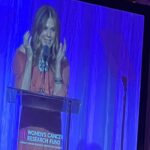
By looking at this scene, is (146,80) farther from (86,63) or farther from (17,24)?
(17,24)

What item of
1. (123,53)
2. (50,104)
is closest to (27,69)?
(50,104)

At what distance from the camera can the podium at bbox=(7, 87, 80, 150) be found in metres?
2.27

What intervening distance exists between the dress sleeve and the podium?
0.04 metres

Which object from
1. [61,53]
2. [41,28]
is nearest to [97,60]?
[61,53]

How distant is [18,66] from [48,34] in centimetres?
22

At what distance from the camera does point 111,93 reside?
2471 millimetres

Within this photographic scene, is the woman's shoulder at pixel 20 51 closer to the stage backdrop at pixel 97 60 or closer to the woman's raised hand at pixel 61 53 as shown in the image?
the stage backdrop at pixel 97 60

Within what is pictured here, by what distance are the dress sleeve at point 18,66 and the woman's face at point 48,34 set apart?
13cm

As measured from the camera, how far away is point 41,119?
2326 millimetres

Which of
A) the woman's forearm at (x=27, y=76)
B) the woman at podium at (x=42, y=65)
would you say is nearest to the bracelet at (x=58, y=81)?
the woman at podium at (x=42, y=65)

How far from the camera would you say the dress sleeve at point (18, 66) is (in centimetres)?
228

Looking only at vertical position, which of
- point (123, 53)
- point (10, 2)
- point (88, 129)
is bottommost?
point (88, 129)

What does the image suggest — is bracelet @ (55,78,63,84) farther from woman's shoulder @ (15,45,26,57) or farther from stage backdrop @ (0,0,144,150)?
woman's shoulder @ (15,45,26,57)

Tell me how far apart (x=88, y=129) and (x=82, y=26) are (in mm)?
491
